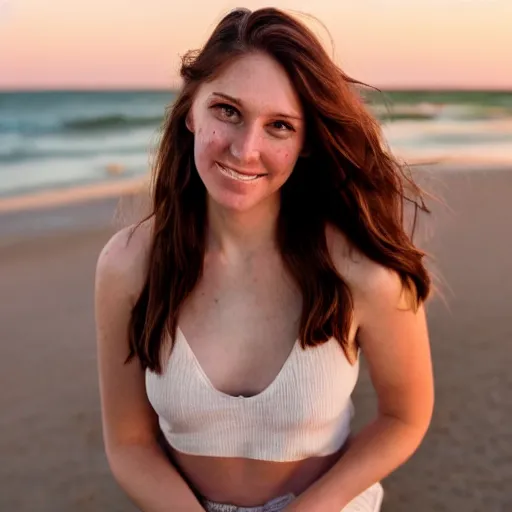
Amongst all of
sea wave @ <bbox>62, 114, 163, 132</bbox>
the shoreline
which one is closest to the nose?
the shoreline

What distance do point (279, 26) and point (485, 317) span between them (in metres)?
3.36

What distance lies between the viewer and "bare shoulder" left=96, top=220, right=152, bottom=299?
→ 75.7 inches

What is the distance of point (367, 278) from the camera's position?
1842 mm

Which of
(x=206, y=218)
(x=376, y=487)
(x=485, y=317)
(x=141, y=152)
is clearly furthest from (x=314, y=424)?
(x=141, y=152)

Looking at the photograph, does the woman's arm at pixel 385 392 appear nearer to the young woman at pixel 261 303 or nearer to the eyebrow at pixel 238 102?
the young woman at pixel 261 303

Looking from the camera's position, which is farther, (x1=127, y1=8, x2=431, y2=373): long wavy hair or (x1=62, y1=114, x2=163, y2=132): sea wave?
(x1=62, y1=114, x2=163, y2=132): sea wave

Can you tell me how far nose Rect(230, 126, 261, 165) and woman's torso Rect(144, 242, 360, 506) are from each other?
1.11 feet

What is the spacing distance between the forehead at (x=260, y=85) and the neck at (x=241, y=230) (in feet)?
1.03

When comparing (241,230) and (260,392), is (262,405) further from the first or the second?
(241,230)

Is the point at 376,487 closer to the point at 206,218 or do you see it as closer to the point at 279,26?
the point at 206,218

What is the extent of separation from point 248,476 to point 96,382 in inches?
84.5

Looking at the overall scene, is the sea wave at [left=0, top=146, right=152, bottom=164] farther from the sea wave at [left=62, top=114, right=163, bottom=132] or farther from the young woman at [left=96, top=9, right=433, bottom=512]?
the young woman at [left=96, top=9, right=433, bottom=512]

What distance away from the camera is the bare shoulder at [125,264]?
75.7 inches

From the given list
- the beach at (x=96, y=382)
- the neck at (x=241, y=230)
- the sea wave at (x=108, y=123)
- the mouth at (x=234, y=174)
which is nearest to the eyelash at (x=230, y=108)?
the mouth at (x=234, y=174)
